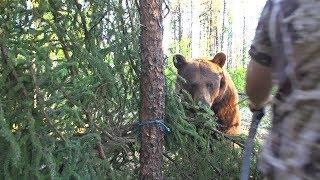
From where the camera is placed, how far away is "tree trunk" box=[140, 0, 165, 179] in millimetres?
3990

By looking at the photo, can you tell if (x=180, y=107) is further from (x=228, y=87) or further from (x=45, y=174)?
(x=228, y=87)

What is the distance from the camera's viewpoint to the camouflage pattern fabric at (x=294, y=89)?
4.67ft

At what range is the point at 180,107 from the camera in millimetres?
4672

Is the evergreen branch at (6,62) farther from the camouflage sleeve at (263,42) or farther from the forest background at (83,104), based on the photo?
the camouflage sleeve at (263,42)

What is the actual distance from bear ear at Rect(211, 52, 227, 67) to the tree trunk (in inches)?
144

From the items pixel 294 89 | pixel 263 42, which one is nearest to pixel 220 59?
pixel 263 42

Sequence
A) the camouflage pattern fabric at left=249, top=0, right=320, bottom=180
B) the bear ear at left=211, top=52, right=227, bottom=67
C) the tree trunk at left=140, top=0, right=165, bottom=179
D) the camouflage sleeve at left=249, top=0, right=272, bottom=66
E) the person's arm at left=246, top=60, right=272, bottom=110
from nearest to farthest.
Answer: the camouflage pattern fabric at left=249, top=0, right=320, bottom=180
the camouflage sleeve at left=249, top=0, right=272, bottom=66
the person's arm at left=246, top=60, right=272, bottom=110
the tree trunk at left=140, top=0, right=165, bottom=179
the bear ear at left=211, top=52, right=227, bottom=67

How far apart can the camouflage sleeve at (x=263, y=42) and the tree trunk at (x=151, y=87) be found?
2295mm

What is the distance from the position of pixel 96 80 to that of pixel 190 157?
1.36 meters

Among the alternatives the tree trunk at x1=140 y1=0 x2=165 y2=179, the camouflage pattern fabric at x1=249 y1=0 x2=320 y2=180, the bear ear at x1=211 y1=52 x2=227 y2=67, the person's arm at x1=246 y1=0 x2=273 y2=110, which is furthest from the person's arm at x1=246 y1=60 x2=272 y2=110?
the bear ear at x1=211 y1=52 x2=227 y2=67

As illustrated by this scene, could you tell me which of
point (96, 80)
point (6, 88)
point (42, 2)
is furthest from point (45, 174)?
point (42, 2)

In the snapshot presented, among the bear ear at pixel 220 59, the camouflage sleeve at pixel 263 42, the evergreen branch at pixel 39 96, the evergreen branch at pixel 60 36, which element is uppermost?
the camouflage sleeve at pixel 263 42

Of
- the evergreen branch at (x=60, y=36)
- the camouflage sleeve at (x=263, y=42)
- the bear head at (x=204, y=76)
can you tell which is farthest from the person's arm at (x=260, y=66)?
the bear head at (x=204, y=76)

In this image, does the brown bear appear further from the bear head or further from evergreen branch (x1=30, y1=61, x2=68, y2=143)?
evergreen branch (x1=30, y1=61, x2=68, y2=143)
